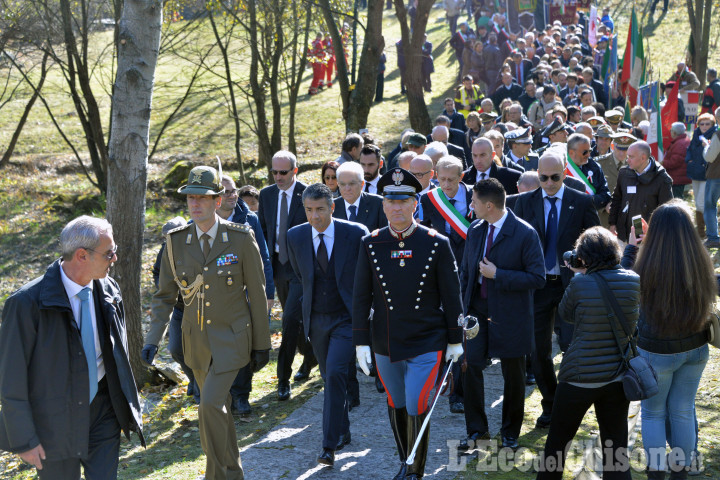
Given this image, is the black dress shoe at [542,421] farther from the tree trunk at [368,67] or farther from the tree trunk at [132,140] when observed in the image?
the tree trunk at [368,67]

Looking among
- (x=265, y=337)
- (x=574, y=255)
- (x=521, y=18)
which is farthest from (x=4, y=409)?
(x=521, y=18)

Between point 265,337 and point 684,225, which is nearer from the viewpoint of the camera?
point 684,225

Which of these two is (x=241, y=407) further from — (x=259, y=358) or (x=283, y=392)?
(x=259, y=358)

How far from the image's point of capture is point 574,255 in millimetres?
5164

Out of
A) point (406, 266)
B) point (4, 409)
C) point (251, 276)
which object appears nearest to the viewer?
point (4, 409)

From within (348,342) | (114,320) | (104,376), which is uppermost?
(114,320)

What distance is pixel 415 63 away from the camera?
17.9 m

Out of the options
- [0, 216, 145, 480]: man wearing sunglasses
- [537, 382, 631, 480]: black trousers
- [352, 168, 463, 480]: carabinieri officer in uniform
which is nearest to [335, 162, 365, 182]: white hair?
[352, 168, 463, 480]: carabinieri officer in uniform

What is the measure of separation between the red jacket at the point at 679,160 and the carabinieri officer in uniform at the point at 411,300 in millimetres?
9467

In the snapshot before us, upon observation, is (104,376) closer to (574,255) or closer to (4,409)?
(4,409)

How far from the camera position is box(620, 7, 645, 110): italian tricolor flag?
16.6 meters

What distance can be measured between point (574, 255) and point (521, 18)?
29.7 m

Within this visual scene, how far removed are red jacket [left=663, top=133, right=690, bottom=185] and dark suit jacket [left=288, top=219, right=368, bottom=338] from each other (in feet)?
29.0

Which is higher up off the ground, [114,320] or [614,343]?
[114,320]
